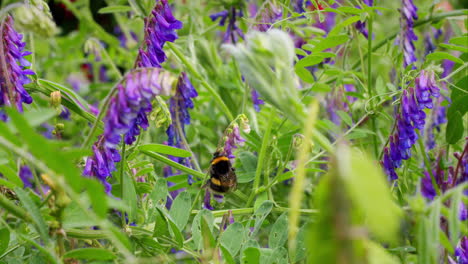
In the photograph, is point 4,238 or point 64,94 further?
point 64,94

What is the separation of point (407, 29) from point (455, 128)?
469mm

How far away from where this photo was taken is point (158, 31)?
1.49m

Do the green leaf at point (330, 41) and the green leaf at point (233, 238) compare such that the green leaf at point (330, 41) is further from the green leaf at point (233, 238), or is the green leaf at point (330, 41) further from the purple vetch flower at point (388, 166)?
the green leaf at point (233, 238)

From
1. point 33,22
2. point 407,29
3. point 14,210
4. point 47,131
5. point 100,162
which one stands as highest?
point 407,29

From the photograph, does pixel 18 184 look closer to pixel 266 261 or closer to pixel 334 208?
pixel 266 261

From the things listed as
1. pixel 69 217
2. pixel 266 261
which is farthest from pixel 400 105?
pixel 69 217

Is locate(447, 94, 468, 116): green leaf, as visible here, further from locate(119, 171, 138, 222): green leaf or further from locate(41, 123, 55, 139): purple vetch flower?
locate(41, 123, 55, 139): purple vetch flower

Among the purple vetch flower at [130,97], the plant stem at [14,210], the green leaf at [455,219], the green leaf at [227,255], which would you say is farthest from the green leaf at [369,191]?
the plant stem at [14,210]

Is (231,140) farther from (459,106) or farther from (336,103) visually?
(336,103)

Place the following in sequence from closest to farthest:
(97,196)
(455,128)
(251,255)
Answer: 1. (97,196)
2. (251,255)
3. (455,128)

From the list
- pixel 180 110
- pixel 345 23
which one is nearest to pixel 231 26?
pixel 180 110

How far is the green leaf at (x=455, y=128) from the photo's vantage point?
Answer: 1.83 meters

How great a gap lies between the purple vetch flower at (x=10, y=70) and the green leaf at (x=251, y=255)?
1.96 ft

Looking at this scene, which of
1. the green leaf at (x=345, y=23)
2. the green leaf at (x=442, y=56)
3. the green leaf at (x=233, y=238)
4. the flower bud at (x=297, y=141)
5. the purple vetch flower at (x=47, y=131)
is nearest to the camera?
the green leaf at (x=233, y=238)
